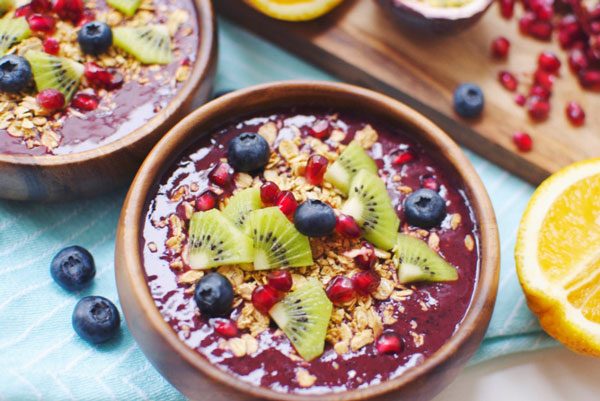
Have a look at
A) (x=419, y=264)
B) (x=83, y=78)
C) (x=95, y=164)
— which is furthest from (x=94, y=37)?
(x=419, y=264)

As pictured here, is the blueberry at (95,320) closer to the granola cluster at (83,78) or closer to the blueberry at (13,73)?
the granola cluster at (83,78)

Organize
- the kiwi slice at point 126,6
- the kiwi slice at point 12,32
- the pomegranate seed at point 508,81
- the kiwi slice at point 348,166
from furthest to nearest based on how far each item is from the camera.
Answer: the pomegranate seed at point 508,81, the kiwi slice at point 126,6, the kiwi slice at point 12,32, the kiwi slice at point 348,166

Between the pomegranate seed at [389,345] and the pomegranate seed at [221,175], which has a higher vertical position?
the pomegranate seed at [221,175]

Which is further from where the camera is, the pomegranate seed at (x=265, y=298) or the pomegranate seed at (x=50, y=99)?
the pomegranate seed at (x=50, y=99)

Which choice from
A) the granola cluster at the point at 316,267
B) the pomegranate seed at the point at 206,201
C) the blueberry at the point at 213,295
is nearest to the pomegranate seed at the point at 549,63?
the granola cluster at the point at 316,267

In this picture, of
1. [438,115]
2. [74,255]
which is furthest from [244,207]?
[438,115]

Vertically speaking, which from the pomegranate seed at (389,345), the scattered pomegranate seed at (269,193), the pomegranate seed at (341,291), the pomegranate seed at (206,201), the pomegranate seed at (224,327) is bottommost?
the pomegranate seed at (224,327)

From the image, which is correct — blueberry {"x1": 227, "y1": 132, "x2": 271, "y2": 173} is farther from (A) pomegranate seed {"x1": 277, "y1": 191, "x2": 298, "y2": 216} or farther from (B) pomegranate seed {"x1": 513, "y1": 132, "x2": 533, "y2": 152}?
(B) pomegranate seed {"x1": 513, "y1": 132, "x2": 533, "y2": 152}

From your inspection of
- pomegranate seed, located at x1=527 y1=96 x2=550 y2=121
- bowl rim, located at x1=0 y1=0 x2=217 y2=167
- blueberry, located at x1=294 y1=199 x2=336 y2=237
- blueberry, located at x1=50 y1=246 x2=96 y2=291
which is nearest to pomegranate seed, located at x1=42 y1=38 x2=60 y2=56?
bowl rim, located at x1=0 y1=0 x2=217 y2=167
